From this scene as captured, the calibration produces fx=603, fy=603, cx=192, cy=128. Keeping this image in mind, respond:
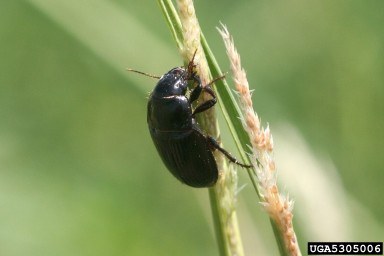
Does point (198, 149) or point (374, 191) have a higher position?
point (198, 149)

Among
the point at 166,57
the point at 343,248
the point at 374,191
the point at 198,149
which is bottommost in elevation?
the point at 343,248

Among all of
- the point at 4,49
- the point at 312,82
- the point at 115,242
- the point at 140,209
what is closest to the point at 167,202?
the point at 140,209

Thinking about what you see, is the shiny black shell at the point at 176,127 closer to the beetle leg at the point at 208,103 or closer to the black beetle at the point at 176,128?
the black beetle at the point at 176,128

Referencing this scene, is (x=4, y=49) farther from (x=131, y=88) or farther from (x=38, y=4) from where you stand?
(x=131, y=88)

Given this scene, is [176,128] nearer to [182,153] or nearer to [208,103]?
[182,153]

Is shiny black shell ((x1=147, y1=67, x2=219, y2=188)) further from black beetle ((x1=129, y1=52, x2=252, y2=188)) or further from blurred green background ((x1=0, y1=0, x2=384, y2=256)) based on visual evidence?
blurred green background ((x1=0, y1=0, x2=384, y2=256))
